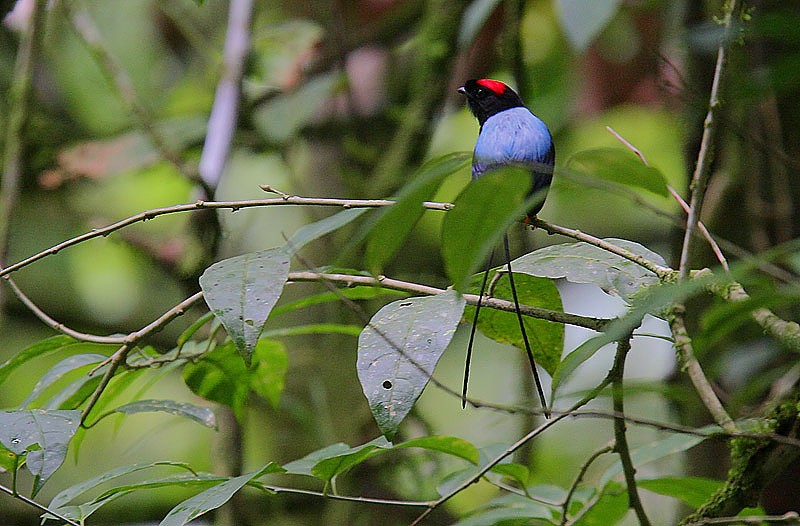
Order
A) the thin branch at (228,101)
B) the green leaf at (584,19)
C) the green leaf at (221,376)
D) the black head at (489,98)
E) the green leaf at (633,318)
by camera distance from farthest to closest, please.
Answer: the thin branch at (228,101), the green leaf at (584,19), the black head at (489,98), the green leaf at (221,376), the green leaf at (633,318)

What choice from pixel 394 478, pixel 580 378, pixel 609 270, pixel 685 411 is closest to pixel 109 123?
pixel 394 478

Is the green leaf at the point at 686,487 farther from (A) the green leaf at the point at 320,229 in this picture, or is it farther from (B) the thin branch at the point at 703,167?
(A) the green leaf at the point at 320,229

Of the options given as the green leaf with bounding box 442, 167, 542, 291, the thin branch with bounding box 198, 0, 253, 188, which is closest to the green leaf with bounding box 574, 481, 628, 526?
the green leaf with bounding box 442, 167, 542, 291

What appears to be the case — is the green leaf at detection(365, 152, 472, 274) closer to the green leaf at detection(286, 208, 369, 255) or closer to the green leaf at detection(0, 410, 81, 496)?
the green leaf at detection(286, 208, 369, 255)

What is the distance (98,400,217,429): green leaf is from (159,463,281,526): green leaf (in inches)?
4.7

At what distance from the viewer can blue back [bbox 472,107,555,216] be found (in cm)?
75

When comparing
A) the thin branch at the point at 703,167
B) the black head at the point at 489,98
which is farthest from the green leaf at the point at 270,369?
the thin branch at the point at 703,167

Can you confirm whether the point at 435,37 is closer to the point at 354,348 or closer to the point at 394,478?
the point at 354,348

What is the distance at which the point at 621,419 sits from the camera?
693 millimetres

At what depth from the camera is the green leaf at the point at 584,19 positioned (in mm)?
1153

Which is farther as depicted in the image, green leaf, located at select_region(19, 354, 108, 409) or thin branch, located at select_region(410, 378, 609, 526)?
green leaf, located at select_region(19, 354, 108, 409)

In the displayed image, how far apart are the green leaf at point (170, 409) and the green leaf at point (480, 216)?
39 centimetres

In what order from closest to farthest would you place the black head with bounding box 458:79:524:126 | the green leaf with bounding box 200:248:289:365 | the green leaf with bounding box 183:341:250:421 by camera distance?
the green leaf with bounding box 200:248:289:365 < the green leaf with bounding box 183:341:250:421 < the black head with bounding box 458:79:524:126

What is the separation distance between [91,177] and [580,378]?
1.45 metres
